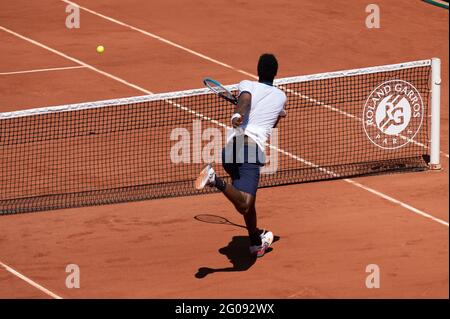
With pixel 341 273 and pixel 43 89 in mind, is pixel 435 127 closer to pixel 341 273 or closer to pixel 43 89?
pixel 341 273

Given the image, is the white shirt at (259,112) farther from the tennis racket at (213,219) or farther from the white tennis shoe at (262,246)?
the tennis racket at (213,219)

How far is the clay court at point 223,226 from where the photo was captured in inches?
474

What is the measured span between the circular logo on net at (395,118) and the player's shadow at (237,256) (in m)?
4.04

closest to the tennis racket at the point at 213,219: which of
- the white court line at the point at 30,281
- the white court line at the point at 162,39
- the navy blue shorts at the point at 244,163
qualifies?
the navy blue shorts at the point at 244,163

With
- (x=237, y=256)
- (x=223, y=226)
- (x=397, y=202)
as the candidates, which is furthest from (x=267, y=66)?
(x=397, y=202)

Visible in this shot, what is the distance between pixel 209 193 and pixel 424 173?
10.7 ft

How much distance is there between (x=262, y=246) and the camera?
1261cm

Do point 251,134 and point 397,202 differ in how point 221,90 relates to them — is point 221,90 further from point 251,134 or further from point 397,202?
point 397,202

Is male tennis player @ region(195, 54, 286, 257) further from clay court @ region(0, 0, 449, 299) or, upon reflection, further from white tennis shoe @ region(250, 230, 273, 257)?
clay court @ region(0, 0, 449, 299)

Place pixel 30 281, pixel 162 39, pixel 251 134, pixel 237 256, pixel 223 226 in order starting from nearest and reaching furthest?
pixel 251 134 → pixel 30 281 → pixel 237 256 → pixel 223 226 → pixel 162 39

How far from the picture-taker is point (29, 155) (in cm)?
1647

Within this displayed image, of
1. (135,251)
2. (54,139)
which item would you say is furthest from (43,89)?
(135,251)

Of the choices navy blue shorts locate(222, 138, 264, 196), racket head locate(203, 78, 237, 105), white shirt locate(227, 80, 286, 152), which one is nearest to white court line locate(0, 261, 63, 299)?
navy blue shorts locate(222, 138, 264, 196)

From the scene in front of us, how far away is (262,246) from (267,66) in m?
2.20
